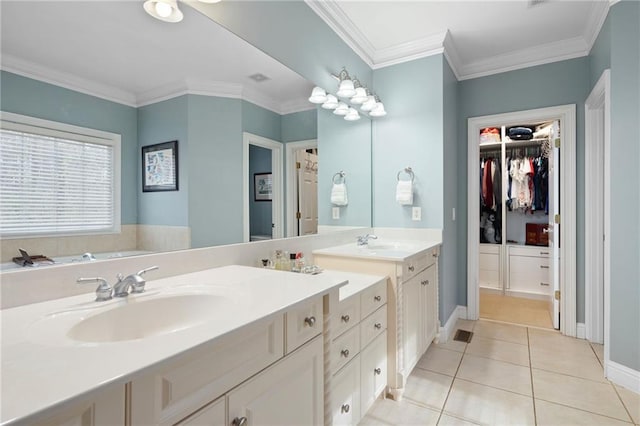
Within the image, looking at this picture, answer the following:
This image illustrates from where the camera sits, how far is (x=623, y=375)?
80.2 inches

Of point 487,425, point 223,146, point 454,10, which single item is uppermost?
point 454,10

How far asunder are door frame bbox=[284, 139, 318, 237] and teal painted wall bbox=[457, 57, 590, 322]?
6.47ft

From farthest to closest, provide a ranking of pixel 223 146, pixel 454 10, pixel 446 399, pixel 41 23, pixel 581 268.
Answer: pixel 581 268
pixel 454 10
pixel 446 399
pixel 223 146
pixel 41 23

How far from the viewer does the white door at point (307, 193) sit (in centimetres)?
208

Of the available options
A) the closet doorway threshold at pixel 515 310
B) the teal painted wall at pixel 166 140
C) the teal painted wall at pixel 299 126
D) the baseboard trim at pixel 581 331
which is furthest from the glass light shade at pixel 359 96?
the baseboard trim at pixel 581 331

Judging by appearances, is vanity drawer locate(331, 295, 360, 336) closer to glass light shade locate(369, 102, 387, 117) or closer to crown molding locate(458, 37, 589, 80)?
glass light shade locate(369, 102, 387, 117)

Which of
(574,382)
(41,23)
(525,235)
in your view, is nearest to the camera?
(41,23)

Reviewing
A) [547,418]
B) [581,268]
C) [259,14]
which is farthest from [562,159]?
[259,14]

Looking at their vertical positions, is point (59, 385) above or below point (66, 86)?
below

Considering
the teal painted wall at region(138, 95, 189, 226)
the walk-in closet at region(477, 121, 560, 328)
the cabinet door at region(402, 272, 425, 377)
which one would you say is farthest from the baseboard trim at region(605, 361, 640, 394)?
the teal painted wall at region(138, 95, 189, 226)

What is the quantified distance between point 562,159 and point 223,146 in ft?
9.71

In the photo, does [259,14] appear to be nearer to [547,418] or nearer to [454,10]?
[454,10]

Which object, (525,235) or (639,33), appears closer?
(639,33)

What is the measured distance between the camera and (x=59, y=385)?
0.52m
